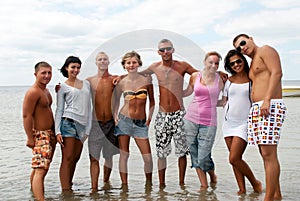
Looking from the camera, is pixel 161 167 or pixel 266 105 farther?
pixel 161 167

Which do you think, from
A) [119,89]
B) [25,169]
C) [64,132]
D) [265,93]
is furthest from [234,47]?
[25,169]

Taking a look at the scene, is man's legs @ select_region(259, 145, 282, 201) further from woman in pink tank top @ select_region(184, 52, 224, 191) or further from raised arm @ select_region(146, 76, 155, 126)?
→ raised arm @ select_region(146, 76, 155, 126)

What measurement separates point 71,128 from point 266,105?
2786 mm

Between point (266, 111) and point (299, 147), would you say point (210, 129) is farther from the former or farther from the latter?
point (299, 147)

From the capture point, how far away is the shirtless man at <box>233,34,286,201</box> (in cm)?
470

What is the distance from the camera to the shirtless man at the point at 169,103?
240 inches

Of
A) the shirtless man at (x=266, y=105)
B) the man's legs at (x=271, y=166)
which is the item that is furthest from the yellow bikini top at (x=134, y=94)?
the man's legs at (x=271, y=166)

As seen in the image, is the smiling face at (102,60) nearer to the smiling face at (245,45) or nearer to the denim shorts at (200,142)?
the denim shorts at (200,142)

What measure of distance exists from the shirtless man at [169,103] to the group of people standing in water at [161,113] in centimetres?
2

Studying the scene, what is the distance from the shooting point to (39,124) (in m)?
5.46

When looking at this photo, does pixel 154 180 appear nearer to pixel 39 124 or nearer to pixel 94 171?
pixel 94 171

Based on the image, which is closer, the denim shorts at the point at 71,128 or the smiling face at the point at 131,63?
Answer: the denim shorts at the point at 71,128

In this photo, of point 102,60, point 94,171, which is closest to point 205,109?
point 102,60

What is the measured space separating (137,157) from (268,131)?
404cm
